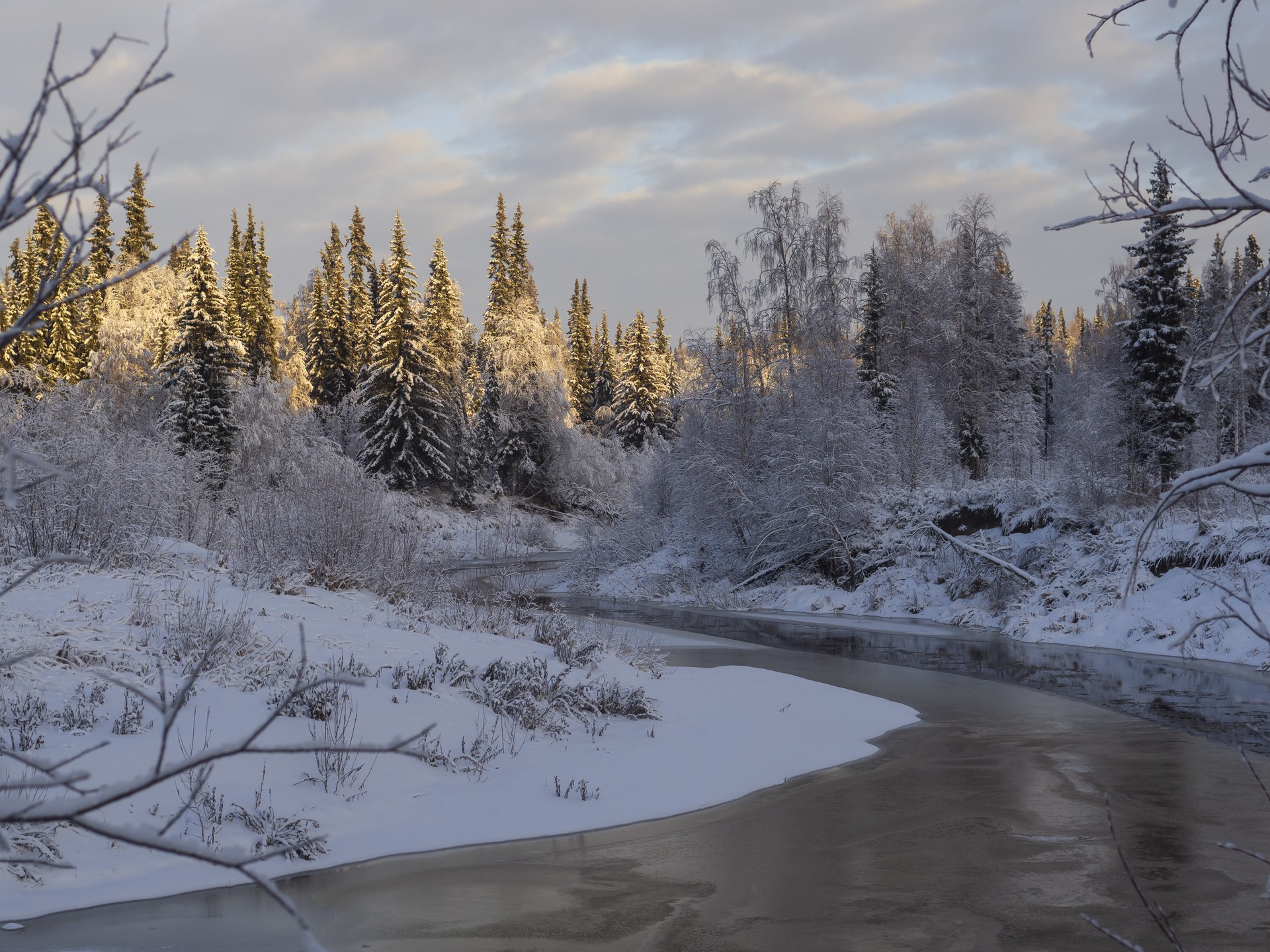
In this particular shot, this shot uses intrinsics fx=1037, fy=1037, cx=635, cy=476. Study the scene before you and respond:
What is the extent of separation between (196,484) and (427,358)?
27.2m

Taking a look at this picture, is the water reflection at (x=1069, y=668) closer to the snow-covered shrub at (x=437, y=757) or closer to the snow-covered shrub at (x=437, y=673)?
the snow-covered shrub at (x=437, y=757)

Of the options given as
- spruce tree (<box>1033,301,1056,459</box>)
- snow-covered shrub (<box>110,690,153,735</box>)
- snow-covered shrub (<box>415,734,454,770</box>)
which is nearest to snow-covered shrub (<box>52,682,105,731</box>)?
snow-covered shrub (<box>110,690,153,735</box>)

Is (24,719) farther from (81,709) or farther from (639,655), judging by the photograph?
(639,655)

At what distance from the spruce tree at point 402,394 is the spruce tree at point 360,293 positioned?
6129 millimetres

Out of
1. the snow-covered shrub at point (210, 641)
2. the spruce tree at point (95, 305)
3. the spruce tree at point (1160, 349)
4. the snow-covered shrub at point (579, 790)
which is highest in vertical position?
the spruce tree at point (95, 305)

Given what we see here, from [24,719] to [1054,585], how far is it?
19.3 meters

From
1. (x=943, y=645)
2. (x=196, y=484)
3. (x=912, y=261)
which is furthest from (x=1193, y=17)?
(x=912, y=261)

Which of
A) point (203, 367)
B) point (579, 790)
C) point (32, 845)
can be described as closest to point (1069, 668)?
point (579, 790)

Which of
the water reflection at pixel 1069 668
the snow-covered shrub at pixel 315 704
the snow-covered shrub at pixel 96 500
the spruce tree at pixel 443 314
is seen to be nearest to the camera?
the snow-covered shrub at pixel 315 704

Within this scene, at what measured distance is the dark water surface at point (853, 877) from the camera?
531 cm

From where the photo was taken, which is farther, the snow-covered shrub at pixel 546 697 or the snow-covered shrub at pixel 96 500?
the snow-covered shrub at pixel 96 500

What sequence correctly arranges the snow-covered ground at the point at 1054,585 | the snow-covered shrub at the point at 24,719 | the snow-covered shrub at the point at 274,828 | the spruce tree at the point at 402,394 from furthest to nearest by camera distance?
the spruce tree at the point at 402,394 < the snow-covered ground at the point at 1054,585 < the snow-covered shrub at the point at 24,719 < the snow-covered shrub at the point at 274,828

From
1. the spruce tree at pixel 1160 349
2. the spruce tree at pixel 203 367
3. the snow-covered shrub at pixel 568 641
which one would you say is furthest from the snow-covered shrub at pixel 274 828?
the spruce tree at pixel 203 367

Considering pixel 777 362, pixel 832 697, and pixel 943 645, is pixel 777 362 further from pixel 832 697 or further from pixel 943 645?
pixel 832 697
